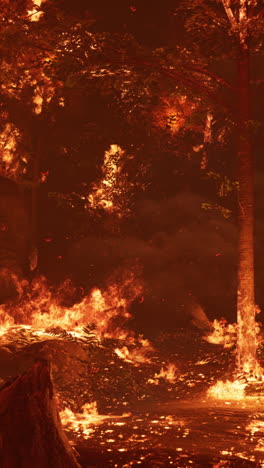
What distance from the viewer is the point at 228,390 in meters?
11.3

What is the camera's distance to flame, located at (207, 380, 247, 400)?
11.0 m

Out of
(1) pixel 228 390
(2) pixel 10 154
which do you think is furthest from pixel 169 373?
(2) pixel 10 154

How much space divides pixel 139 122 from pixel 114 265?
16.3ft

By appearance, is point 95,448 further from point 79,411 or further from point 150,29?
point 150,29

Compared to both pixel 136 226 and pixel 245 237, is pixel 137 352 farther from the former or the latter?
pixel 136 226

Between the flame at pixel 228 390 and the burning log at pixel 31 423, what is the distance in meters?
6.56

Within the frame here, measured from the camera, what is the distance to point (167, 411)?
9.86m

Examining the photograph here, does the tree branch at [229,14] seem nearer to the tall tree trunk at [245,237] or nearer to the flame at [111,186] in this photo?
the tall tree trunk at [245,237]

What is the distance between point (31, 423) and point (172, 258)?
1489 cm

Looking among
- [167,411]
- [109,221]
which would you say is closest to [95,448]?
[167,411]

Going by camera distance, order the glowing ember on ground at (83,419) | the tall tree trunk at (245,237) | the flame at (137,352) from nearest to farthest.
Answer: the glowing ember on ground at (83,419) → the tall tree trunk at (245,237) → the flame at (137,352)

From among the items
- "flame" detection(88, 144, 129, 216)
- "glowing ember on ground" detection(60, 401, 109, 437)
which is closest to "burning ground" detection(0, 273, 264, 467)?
"glowing ember on ground" detection(60, 401, 109, 437)

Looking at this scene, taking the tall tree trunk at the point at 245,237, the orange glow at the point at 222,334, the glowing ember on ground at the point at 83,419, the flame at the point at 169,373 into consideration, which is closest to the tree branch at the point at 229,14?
the tall tree trunk at the point at 245,237

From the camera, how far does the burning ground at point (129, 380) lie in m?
7.23
